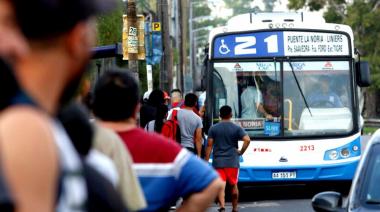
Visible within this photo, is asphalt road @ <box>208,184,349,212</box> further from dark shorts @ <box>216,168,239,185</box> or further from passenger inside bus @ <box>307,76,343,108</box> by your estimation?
passenger inside bus @ <box>307,76,343,108</box>

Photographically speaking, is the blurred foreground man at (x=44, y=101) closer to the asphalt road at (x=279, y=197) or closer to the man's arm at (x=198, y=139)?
the man's arm at (x=198, y=139)

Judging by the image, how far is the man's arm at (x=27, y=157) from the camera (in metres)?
1.84

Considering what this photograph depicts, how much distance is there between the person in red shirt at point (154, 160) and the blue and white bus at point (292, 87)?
41.6ft

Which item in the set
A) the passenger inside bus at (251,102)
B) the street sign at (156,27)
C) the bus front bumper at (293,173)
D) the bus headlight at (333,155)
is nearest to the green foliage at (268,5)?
the street sign at (156,27)

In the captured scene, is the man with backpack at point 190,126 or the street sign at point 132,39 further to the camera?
the street sign at point 132,39

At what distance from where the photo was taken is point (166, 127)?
14.7m

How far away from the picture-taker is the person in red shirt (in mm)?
4559

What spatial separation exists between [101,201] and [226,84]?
1496 cm

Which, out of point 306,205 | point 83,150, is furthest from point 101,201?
point 306,205

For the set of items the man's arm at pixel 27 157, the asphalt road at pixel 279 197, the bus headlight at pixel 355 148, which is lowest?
the asphalt road at pixel 279 197

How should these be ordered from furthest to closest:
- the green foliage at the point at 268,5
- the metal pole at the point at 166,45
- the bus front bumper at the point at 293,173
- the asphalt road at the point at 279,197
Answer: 1. the green foliage at the point at 268,5
2. the metal pole at the point at 166,45
3. the bus front bumper at the point at 293,173
4. the asphalt road at the point at 279,197

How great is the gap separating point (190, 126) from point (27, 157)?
13199 mm

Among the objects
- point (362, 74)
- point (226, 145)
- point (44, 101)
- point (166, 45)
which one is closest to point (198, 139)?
point (226, 145)

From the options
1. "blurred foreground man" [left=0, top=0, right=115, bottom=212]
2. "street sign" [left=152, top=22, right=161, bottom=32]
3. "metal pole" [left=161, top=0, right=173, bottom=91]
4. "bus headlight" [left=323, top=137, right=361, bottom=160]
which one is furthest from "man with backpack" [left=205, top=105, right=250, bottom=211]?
"blurred foreground man" [left=0, top=0, right=115, bottom=212]
